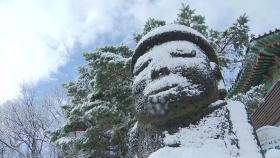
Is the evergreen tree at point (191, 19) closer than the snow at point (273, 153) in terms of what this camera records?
No

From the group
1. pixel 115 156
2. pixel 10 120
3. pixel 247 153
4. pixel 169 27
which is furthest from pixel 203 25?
pixel 10 120

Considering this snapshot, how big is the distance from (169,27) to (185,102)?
2.87 feet

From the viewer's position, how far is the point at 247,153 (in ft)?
9.29

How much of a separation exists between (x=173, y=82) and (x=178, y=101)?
7.0 inches

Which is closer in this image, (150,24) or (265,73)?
(265,73)

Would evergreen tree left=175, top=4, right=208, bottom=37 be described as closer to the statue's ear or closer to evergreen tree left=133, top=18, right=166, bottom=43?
evergreen tree left=133, top=18, right=166, bottom=43

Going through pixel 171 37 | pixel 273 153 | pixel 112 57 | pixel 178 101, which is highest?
pixel 112 57

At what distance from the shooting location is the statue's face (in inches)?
120

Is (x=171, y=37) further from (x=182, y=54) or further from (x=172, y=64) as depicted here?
(x=172, y=64)

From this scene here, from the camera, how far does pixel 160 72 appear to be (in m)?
3.22

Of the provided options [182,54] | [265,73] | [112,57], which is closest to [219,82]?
[182,54]

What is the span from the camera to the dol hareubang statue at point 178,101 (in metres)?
2.99

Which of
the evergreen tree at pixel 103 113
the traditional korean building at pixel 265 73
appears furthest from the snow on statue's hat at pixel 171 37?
the evergreen tree at pixel 103 113

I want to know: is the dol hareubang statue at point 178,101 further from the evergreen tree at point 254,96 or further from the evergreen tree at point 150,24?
the evergreen tree at point 150,24
